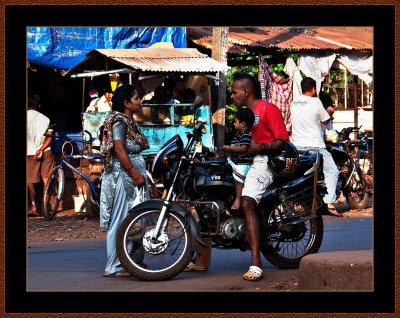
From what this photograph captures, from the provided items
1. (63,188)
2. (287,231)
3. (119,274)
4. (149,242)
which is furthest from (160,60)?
(149,242)

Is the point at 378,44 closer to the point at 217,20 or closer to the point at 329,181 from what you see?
the point at 217,20

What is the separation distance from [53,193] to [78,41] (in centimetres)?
302

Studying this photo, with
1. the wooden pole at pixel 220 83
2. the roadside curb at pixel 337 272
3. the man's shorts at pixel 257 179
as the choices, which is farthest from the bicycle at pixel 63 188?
the roadside curb at pixel 337 272

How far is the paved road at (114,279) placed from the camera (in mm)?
7367

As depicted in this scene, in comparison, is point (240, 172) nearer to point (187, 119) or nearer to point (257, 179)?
point (257, 179)

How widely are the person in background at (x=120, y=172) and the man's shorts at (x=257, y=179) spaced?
2.98 feet

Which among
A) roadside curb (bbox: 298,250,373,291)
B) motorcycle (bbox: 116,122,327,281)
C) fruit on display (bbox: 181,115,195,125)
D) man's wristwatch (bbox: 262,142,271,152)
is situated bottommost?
roadside curb (bbox: 298,250,373,291)

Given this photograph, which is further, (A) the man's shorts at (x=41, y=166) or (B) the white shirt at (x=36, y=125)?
(A) the man's shorts at (x=41, y=166)

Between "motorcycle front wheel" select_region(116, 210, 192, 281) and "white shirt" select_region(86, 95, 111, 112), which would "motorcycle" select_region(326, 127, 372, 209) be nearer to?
"white shirt" select_region(86, 95, 111, 112)

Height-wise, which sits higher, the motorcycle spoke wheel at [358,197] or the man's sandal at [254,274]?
the motorcycle spoke wheel at [358,197]

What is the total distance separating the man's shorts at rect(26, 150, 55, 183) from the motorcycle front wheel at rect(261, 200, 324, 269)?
619 centimetres

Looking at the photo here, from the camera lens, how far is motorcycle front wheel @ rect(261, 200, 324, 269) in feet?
26.1

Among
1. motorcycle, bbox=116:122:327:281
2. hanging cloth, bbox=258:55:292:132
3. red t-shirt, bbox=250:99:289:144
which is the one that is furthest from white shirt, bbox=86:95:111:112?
red t-shirt, bbox=250:99:289:144

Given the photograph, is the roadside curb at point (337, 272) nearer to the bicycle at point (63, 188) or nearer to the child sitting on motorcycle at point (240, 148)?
the child sitting on motorcycle at point (240, 148)
